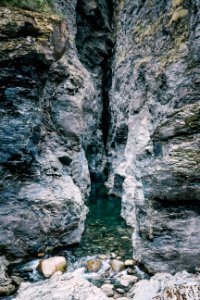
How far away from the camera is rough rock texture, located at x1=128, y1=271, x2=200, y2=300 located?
→ 734 centimetres

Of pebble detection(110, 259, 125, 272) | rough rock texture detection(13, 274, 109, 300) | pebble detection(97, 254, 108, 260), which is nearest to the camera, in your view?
rough rock texture detection(13, 274, 109, 300)

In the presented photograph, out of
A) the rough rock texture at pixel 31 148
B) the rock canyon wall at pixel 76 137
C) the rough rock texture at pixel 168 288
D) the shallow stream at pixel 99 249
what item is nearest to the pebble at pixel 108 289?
the shallow stream at pixel 99 249

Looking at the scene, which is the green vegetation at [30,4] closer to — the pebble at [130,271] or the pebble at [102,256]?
the pebble at [102,256]

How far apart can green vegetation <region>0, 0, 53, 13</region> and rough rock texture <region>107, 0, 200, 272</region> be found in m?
7.72

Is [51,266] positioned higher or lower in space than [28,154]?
lower

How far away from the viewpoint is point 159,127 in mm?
11406

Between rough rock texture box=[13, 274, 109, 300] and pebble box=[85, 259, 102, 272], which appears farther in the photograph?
pebble box=[85, 259, 102, 272]

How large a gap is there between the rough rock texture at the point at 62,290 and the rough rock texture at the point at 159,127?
2461 mm

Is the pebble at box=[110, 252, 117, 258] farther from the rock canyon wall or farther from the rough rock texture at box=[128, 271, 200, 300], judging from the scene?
the rough rock texture at box=[128, 271, 200, 300]

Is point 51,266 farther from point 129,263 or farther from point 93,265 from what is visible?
point 129,263

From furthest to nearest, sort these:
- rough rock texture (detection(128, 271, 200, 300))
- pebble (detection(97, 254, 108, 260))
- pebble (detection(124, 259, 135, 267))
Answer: pebble (detection(97, 254, 108, 260)) < pebble (detection(124, 259, 135, 267)) < rough rock texture (detection(128, 271, 200, 300))

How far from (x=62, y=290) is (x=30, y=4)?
39.0 feet

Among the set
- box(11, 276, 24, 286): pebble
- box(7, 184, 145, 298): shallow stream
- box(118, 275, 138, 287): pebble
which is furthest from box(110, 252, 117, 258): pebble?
box(11, 276, 24, 286): pebble

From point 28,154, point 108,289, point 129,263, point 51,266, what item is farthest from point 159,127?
point 51,266
